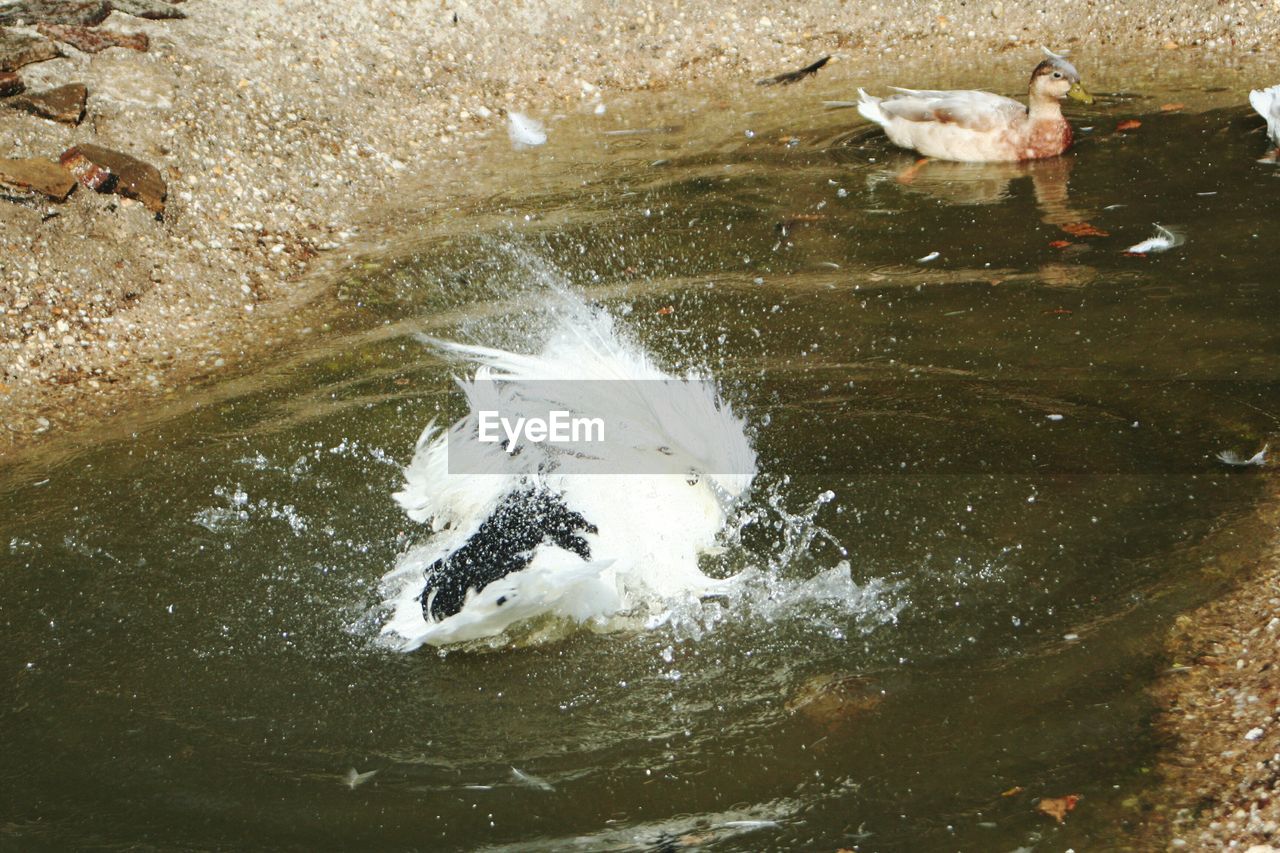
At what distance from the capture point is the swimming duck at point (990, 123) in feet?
24.2

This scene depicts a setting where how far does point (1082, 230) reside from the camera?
21.0ft

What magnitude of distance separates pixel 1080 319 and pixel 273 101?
17.6 ft

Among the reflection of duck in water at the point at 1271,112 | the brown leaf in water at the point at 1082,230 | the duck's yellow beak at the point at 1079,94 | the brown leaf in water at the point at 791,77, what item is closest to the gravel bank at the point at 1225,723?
the brown leaf in water at the point at 1082,230

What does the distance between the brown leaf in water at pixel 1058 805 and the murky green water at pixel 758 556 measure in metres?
0.04

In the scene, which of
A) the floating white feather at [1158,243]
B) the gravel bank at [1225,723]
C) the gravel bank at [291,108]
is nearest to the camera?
the gravel bank at [1225,723]

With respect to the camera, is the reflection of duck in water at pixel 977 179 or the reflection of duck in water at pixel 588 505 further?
the reflection of duck in water at pixel 977 179

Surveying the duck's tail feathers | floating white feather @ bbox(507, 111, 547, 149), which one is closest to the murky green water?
the duck's tail feathers

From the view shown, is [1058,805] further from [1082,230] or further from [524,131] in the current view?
[524,131]

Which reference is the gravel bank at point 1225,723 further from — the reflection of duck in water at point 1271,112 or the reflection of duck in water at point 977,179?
the reflection of duck in water at point 1271,112

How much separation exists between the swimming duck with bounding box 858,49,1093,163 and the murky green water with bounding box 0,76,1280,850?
55 cm

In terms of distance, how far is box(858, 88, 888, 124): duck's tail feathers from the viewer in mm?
7797

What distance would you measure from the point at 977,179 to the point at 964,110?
1.49 ft

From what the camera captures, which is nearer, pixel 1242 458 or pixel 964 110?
pixel 1242 458

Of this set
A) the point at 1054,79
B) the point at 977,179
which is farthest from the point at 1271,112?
the point at 977,179
